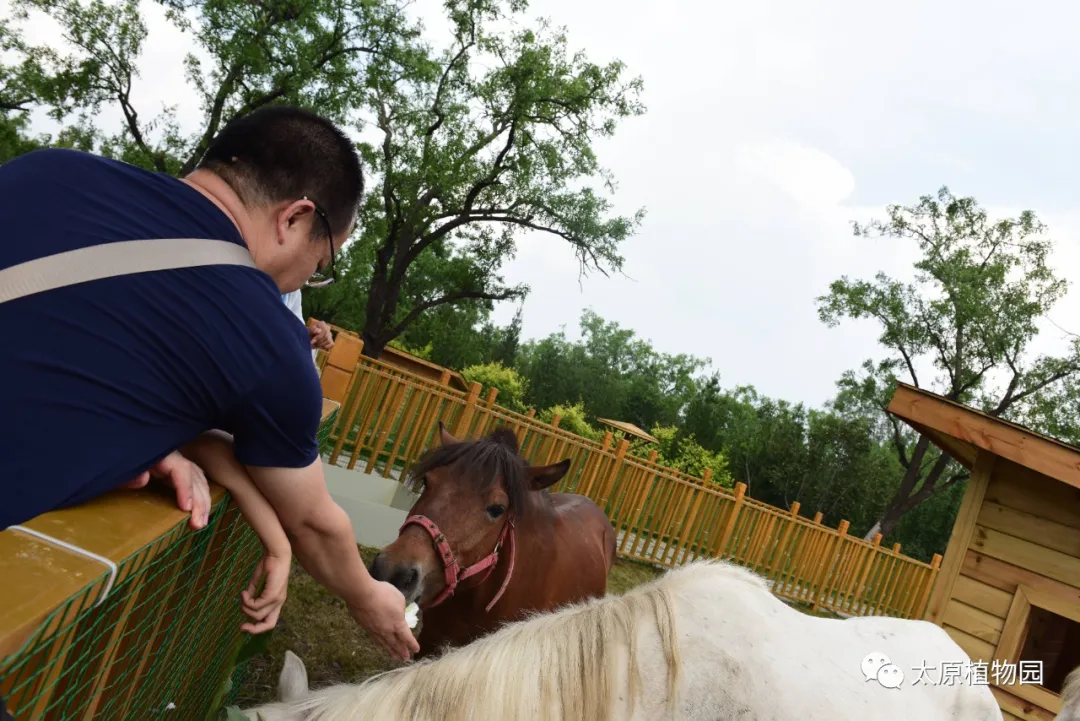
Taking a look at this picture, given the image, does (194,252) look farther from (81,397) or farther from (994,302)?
(994,302)

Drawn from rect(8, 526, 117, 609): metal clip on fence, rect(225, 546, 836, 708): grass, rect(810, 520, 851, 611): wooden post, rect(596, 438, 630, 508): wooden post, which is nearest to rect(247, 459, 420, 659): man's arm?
rect(8, 526, 117, 609): metal clip on fence

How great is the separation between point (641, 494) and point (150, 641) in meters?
10.1

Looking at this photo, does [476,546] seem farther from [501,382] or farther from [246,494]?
[501,382]

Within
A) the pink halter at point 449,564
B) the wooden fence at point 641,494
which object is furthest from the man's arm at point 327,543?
the wooden fence at point 641,494

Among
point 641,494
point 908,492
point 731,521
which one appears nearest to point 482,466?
point 641,494

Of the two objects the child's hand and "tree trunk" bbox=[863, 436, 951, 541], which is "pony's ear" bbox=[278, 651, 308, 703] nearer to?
the child's hand

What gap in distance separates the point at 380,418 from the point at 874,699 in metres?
7.09

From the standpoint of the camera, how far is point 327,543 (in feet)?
4.23

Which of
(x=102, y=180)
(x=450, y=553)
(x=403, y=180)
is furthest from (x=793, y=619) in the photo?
(x=403, y=180)

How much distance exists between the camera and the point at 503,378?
24.6 metres

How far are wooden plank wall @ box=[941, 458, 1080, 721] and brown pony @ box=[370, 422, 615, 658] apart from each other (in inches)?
163

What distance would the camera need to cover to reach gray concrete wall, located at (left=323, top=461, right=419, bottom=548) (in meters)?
6.32

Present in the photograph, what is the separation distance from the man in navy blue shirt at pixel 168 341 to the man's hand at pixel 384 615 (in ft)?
0.46

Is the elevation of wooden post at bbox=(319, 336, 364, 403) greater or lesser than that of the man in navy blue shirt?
lesser
